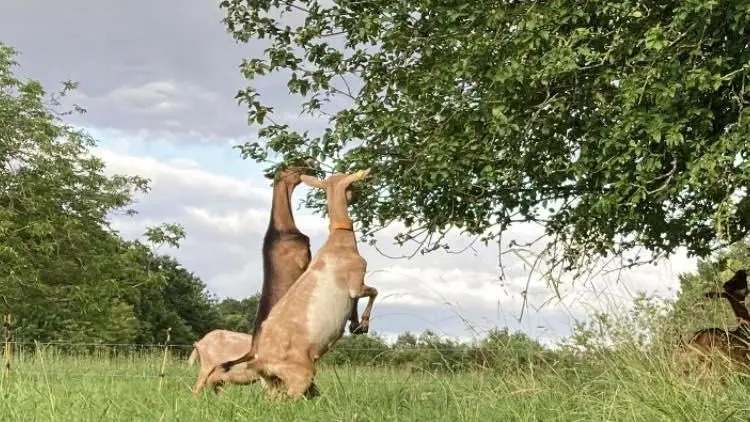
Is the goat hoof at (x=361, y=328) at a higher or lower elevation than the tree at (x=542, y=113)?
lower

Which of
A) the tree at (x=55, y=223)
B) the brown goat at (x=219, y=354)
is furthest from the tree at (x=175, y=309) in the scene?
the brown goat at (x=219, y=354)

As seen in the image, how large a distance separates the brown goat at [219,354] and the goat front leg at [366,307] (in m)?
0.86

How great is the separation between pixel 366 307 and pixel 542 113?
4.34m

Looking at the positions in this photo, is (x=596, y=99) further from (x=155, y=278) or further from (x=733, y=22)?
(x=155, y=278)

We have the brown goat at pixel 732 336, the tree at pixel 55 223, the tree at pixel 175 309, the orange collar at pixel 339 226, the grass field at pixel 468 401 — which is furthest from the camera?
the tree at pixel 175 309

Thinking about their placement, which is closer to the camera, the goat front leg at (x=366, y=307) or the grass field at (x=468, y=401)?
the grass field at (x=468, y=401)

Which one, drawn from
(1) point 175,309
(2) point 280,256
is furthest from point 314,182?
(1) point 175,309

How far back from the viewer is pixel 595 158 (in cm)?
908

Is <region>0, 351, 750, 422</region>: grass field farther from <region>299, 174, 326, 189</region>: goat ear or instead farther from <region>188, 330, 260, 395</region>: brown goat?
<region>299, 174, 326, 189</region>: goat ear

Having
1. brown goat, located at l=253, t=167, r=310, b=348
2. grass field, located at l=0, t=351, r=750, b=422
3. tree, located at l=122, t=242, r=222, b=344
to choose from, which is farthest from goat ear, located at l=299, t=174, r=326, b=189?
tree, located at l=122, t=242, r=222, b=344

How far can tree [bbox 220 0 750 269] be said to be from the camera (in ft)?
26.6

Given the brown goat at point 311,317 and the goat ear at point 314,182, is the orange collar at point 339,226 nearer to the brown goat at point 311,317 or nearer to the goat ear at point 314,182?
the brown goat at point 311,317

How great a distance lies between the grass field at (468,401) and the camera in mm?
5164

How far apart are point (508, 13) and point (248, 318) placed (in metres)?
31.4
